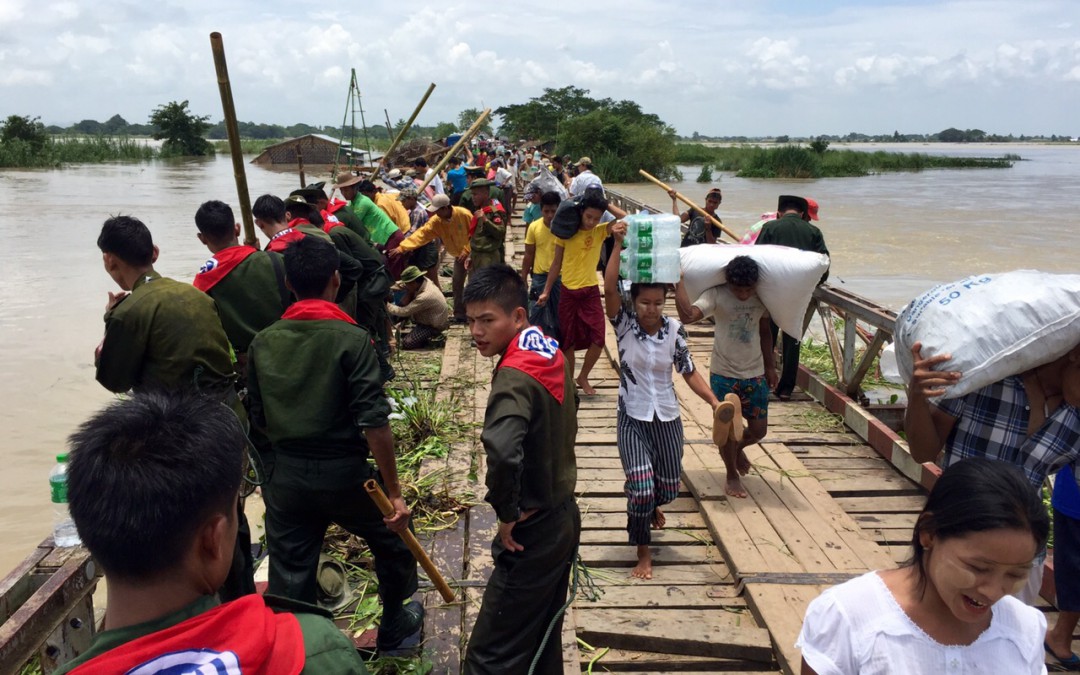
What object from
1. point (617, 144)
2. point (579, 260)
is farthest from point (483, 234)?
point (617, 144)

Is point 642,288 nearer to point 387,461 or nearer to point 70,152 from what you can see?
point 387,461

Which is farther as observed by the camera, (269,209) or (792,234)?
(792,234)

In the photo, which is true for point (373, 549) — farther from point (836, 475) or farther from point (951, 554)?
point (836, 475)

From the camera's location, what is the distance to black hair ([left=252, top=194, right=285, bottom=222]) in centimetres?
491

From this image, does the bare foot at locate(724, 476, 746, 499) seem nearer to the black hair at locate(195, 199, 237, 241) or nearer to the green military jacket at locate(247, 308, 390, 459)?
the green military jacket at locate(247, 308, 390, 459)

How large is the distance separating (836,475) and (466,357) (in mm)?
3581

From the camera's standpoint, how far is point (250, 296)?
3.82 m

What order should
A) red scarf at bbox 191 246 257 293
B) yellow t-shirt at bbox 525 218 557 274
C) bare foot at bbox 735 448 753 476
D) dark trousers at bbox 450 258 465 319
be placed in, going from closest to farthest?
red scarf at bbox 191 246 257 293, bare foot at bbox 735 448 753 476, yellow t-shirt at bbox 525 218 557 274, dark trousers at bbox 450 258 465 319

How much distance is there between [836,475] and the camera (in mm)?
4754

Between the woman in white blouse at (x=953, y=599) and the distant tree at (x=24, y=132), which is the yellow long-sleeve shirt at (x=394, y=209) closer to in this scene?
the woman in white blouse at (x=953, y=599)

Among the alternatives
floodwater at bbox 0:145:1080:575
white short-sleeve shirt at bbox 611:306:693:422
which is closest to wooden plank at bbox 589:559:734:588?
white short-sleeve shirt at bbox 611:306:693:422

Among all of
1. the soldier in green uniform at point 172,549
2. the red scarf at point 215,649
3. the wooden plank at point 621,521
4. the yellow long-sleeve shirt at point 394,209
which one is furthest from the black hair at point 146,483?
the yellow long-sleeve shirt at point 394,209

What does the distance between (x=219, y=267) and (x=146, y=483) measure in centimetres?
286

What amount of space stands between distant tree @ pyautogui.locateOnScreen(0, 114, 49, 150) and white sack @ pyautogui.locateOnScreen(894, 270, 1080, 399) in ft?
199
